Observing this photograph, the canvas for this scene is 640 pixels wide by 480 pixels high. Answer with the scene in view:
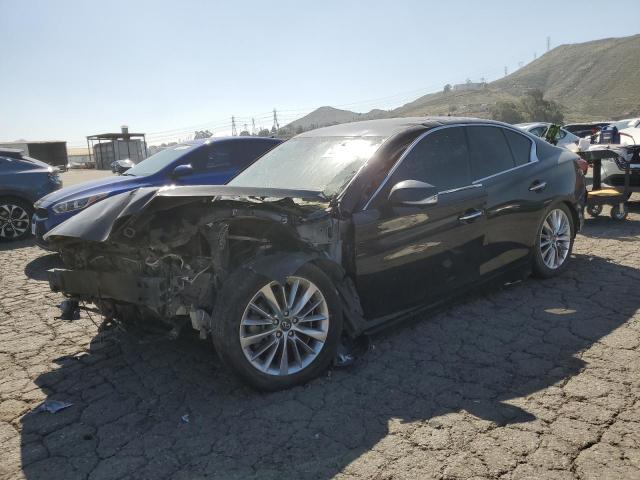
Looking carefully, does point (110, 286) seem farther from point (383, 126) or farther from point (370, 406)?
point (383, 126)

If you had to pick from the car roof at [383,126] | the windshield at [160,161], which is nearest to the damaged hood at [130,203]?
the car roof at [383,126]

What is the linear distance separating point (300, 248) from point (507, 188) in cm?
220

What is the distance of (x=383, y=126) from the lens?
4336mm

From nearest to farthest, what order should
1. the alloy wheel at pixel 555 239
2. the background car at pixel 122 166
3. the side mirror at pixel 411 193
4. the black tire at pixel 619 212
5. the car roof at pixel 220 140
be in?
1. the side mirror at pixel 411 193
2. the alloy wheel at pixel 555 239
3. the car roof at pixel 220 140
4. the black tire at pixel 619 212
5. the background car at pixel 122 166

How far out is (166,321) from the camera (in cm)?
328

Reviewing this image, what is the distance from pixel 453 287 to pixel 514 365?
868mm

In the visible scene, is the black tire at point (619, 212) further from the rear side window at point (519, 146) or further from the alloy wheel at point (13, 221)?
the alloy wheel at point (13, 221)

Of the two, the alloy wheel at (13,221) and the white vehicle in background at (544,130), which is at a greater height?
the white vehicle in background at (544,130)

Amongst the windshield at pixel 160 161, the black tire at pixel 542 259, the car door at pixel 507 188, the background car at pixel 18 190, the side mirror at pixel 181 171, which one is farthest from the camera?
the background car at pixel 18 190

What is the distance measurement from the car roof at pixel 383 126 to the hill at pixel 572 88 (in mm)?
54321

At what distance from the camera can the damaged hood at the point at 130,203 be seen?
3156mm

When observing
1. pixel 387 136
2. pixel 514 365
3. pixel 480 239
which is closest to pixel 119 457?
pixel 514 365

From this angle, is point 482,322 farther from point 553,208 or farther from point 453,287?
point 553,208

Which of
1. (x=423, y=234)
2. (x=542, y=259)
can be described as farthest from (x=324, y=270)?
(x=542, y=259)
